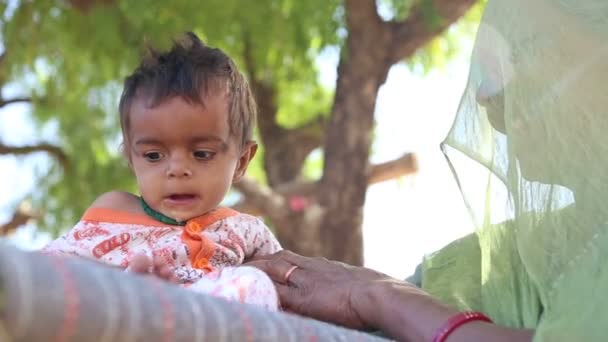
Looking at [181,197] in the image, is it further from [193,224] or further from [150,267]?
[150,267]

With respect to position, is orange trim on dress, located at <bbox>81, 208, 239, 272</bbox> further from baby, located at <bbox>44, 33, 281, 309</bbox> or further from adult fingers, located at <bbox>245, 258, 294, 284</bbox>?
adult fingers, located at <bbox>245, 258, 294, 284</bbox>

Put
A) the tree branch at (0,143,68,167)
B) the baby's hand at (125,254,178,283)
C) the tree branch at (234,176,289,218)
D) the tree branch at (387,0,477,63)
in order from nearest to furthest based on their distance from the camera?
the baby's hand at (125,254,178,283)
the tree branch at (387,0,477,63)
the tree branch at (234,176,289,218)
the tree branch at (0,143,68,167)

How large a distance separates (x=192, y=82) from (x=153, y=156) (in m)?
0.15

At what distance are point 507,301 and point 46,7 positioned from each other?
16.4 feet

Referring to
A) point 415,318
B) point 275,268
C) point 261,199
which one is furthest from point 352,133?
point 415,318

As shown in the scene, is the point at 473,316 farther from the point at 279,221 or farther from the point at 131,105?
the point at 279,221

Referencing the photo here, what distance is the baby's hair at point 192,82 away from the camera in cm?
186

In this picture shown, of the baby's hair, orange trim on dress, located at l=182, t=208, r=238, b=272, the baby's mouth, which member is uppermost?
the baby's hair

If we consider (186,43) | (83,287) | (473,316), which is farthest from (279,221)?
(83,287)

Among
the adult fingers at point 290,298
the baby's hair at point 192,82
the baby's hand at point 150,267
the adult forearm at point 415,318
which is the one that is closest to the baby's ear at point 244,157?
the baby's hair at point 192,82

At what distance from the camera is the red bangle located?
1.62 m

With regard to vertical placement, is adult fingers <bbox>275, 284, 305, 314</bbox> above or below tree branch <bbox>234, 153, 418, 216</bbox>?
below

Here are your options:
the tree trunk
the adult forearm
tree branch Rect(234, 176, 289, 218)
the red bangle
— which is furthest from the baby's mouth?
tree branch Rect(234, 176, 289, 218)

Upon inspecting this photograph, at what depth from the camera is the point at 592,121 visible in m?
1.82
